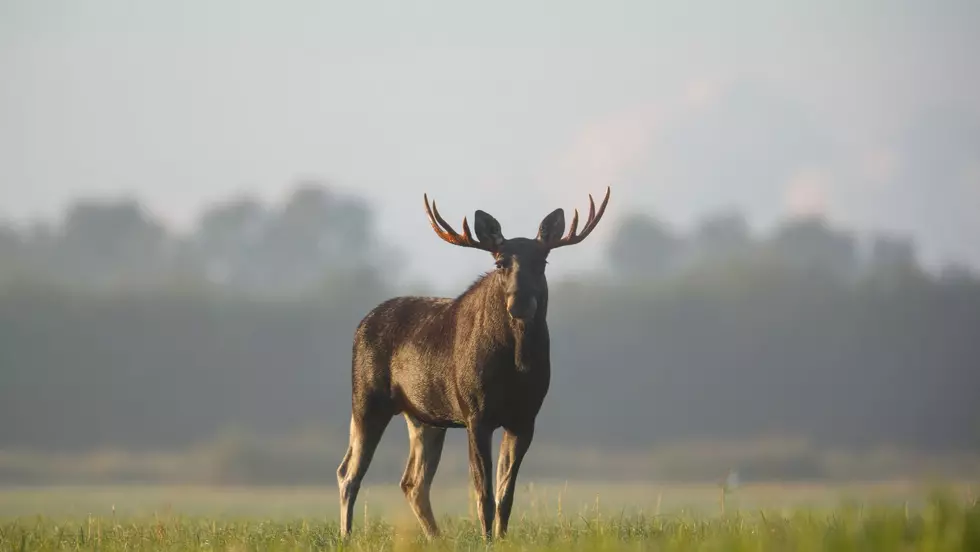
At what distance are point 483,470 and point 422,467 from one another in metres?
1.78

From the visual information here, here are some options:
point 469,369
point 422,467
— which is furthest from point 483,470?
point 422,467

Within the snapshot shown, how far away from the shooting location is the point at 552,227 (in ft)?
38.7

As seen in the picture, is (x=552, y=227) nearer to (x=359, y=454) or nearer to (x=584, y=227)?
(x=584, y=227)

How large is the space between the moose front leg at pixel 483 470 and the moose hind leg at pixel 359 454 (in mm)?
1889

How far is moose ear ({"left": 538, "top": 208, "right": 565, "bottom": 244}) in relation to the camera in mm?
11734

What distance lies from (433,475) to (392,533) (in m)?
0.97

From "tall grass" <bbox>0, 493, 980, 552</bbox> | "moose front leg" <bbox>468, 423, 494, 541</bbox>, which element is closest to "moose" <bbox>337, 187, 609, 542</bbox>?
"moose front leg" <bbox>468, 423, 494, 541</bbox>

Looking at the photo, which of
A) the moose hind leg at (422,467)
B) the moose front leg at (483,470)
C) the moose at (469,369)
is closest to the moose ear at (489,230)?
the moose at (469,369)

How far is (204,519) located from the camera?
583 inches

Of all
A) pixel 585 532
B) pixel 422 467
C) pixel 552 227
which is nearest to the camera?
pixel 585 532

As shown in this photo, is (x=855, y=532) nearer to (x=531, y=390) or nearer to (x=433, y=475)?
(x=531, y=390)

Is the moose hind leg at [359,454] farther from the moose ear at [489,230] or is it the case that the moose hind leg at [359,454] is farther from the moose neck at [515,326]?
the moose ear at [489,230]

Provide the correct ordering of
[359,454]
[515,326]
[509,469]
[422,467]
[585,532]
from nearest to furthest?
[585,532], [515,326], [509,469], [422,467], [359,454]

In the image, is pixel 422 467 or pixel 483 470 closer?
pixel 483 470
